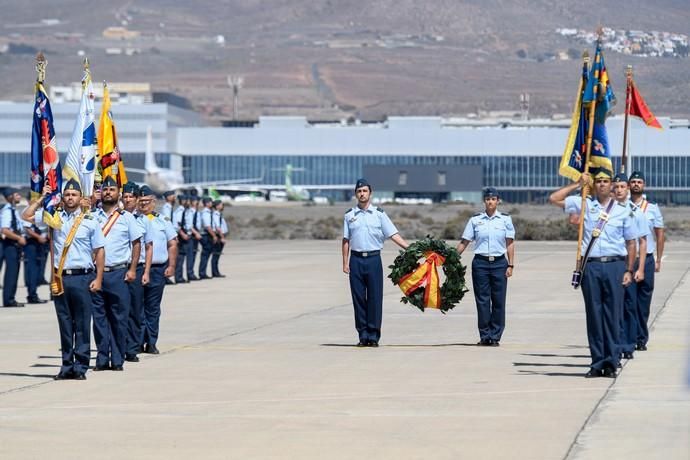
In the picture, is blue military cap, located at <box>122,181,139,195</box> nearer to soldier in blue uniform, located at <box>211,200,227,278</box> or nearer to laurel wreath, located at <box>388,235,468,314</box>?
laurel wreath, located at <box>388,235,468,314</box>

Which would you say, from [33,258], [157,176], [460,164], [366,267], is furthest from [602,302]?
[460,164]

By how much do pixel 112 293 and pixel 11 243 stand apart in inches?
453

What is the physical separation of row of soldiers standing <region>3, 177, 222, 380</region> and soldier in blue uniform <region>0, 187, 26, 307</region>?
29.5 ft

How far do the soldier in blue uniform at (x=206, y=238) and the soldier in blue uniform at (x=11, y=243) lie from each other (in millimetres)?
7890

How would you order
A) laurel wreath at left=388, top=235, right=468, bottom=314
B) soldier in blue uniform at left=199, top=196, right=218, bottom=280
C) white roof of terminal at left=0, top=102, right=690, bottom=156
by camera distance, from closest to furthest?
laurel wreath at left=388, top=235, right=468, bottom=314 → soldier in blue uniform at left=199, top=196, right=218, bottom=280 → white roof of terminal at left=0, top=102, right=690, bottom=156

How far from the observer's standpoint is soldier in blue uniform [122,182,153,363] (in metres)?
16.8

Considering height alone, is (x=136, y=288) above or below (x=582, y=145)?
below

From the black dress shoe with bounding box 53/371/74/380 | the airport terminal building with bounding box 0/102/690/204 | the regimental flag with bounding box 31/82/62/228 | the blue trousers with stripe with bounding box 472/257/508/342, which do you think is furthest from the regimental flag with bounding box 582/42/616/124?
the airport terminal building with bounding box 0/102/690/204

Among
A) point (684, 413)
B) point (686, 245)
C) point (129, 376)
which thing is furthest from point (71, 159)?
point (686, 245)

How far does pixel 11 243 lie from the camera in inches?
1051

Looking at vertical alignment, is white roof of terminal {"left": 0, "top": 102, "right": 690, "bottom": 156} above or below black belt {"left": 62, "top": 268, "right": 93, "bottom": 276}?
above

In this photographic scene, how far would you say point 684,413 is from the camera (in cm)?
Answer: 1232

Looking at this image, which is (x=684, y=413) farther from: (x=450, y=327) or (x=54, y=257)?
(x=450, y=327)

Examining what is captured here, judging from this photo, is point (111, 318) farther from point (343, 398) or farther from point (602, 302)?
point (602, 302)
